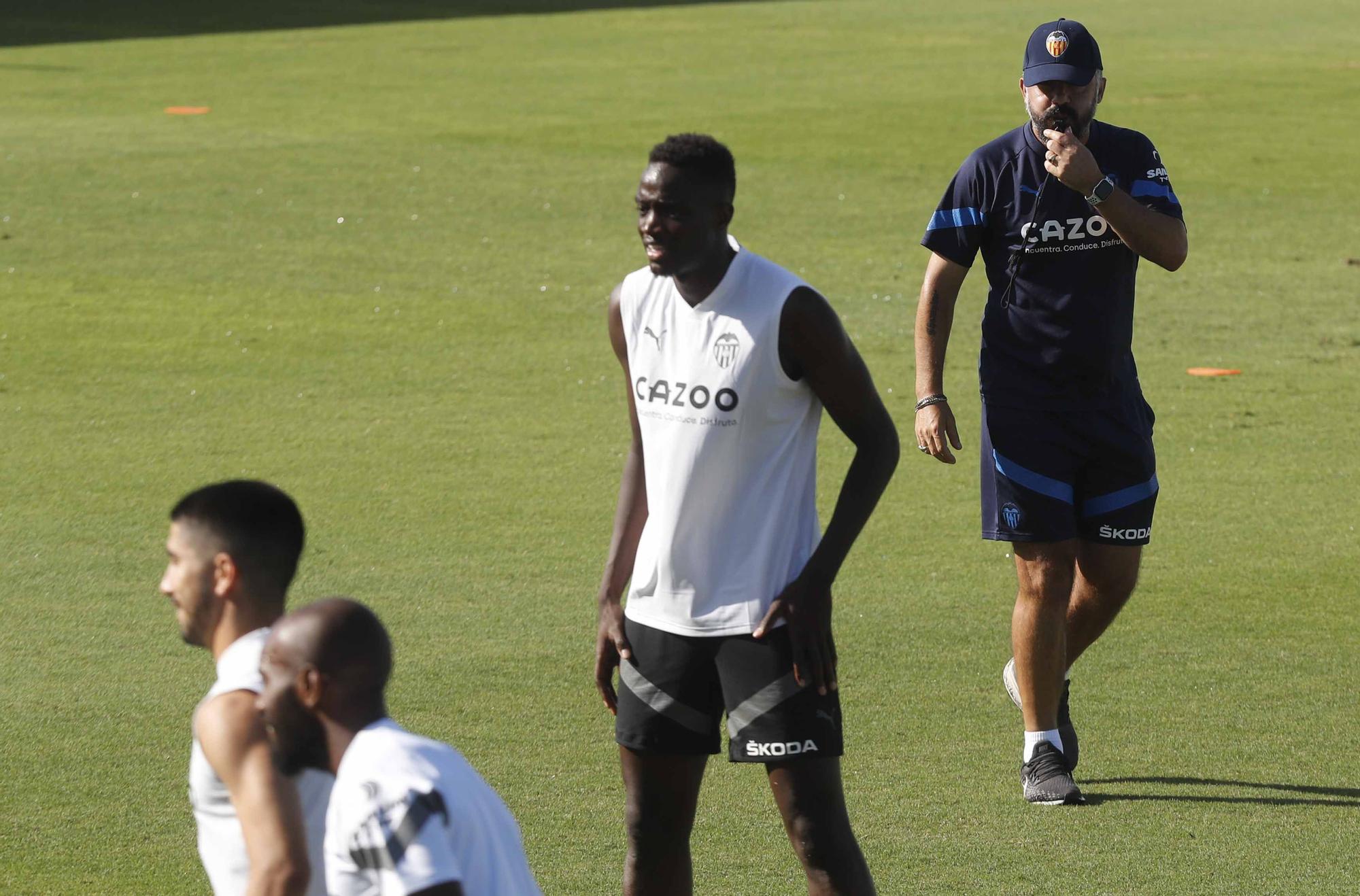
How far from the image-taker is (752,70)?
93.7ft

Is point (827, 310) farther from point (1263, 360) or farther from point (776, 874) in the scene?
point (1263, 360)

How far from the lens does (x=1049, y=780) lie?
20.2 feet

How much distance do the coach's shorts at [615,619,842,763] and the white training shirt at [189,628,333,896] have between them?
4.52ft

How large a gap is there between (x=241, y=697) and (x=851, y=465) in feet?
5.57

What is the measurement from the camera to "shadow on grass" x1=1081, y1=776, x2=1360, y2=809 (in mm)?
6172

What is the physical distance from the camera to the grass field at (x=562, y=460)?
20.0 ft

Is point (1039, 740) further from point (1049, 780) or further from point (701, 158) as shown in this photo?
point (701, 158)

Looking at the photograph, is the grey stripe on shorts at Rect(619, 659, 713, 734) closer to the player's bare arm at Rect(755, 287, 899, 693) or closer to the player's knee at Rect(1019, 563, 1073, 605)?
the player's bare arm at Rect(755, 287, 899, 693)

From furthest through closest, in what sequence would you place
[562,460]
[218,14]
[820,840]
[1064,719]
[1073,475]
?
[218,14] < [562,460] < [1064,719] < [1073,475] < [820,840]

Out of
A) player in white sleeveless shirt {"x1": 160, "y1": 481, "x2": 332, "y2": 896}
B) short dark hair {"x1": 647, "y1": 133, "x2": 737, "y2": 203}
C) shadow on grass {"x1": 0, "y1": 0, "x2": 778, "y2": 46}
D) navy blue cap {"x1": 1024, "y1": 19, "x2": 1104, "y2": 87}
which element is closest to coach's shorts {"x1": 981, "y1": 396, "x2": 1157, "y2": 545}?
navy blue cap {"x1": 1024, "y1": 19, "x2": 1104, "y2": 87}

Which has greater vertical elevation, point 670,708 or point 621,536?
point 621,536

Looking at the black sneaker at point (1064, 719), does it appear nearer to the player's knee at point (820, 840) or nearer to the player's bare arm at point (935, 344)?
the player's bare arm at point (935, 344)

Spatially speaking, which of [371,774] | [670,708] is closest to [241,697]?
[371,774]

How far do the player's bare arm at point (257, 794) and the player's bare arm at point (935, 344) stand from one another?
3.25 metres
